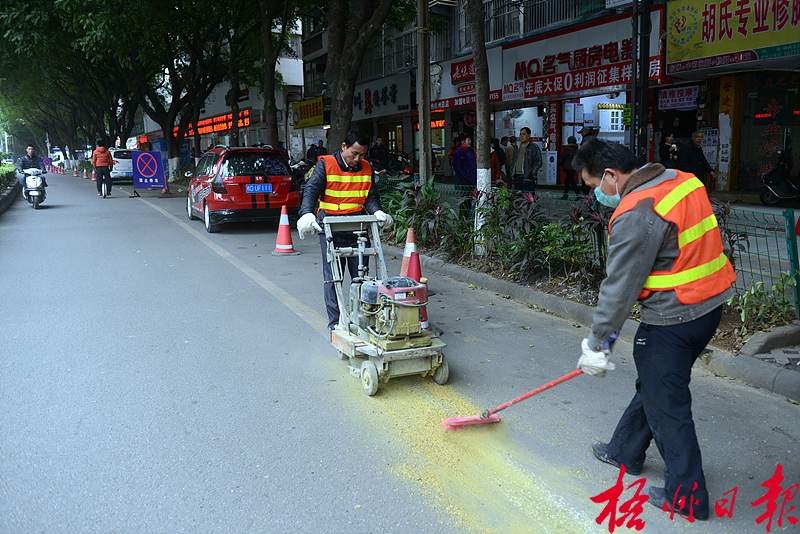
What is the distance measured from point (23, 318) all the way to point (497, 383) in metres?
4.70

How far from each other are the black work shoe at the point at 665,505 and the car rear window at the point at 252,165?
10.1 meters

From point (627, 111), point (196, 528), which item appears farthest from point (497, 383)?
point (627, 111)

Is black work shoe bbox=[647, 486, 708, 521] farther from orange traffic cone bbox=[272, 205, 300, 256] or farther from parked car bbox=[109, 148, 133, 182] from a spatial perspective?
parked car bbox=[109, 148, 133, 182]

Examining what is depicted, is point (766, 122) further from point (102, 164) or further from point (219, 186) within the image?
point (102, 164)

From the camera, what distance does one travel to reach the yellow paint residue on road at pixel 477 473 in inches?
114

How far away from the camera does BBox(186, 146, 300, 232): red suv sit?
11.8 meters

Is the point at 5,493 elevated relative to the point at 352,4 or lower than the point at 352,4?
lower

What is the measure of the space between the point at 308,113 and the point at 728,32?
67.6 feet

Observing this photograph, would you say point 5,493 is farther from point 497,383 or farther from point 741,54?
point 741,54

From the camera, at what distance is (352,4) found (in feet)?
86.9

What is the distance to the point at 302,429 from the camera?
3.80m

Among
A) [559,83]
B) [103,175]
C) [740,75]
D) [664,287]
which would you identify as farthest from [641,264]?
[103,175]

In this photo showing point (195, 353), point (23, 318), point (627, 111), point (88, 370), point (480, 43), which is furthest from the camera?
point (627, 111)

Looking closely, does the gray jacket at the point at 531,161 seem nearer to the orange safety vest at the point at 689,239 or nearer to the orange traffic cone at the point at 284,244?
the orange traffic cone at the point at 284,244
